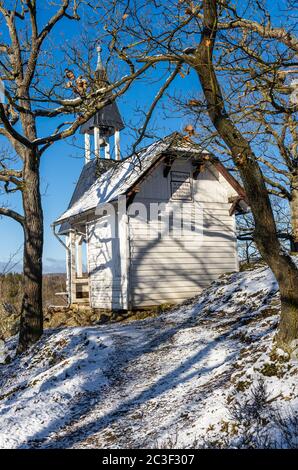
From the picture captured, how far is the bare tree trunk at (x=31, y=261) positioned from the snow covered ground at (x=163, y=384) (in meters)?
0.52

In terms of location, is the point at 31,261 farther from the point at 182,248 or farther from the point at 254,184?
the point at 254,184

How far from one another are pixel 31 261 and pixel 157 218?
5499 millimetres

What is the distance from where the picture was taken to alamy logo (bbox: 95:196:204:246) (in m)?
15.4

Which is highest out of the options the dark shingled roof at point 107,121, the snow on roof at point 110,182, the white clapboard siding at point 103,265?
the dark shingled roof at point 107,121

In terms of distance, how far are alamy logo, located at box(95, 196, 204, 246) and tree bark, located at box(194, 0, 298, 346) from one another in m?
8.79

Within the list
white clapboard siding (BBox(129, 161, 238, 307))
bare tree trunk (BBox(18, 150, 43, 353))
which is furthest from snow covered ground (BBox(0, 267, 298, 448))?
white clapboard siding (BBox(129, 161, 238, 307))

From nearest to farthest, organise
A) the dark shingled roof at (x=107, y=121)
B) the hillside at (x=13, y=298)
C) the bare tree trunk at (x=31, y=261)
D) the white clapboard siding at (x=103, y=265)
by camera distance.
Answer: the bare tree trunk at (x=31, y=261)
the hillside at (x=13, y=298)
the white clapboard siding at (x=103, y=265)
the dark shingled roof at (x=107, y=121)

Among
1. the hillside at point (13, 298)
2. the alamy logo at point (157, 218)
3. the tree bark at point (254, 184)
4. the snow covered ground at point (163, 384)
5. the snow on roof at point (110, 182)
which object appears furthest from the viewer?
the alamy logo at point (157, 218)

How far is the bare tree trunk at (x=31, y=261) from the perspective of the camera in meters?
11.8

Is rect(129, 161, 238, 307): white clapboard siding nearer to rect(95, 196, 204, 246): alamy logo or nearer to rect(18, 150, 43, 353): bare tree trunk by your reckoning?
rect(95, 196, 204, 246): alamy logo

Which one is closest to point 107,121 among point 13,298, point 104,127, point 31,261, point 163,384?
point 104,127

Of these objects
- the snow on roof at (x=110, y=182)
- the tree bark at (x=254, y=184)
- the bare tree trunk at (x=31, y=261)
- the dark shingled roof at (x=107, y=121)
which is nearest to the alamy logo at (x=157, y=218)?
the snow on roof at (x=110, y=182)

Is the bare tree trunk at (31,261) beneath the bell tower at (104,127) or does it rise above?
beneath

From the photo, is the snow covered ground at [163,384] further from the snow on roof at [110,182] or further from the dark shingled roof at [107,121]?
the dark shingled roof at [107,121]
